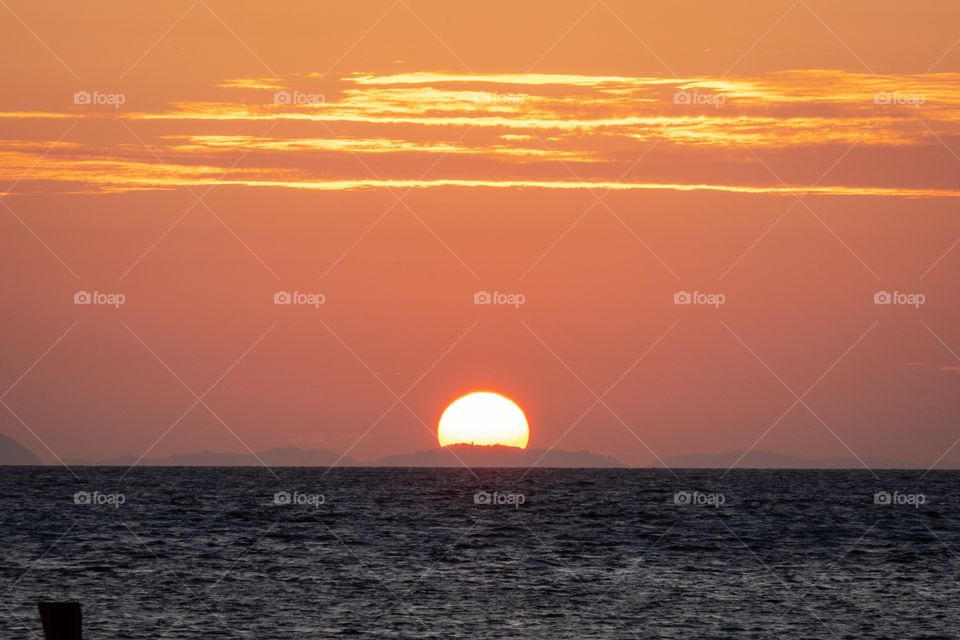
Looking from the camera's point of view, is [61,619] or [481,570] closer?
[61,619]

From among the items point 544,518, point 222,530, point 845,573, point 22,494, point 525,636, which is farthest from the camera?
point 22,494

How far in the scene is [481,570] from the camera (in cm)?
5781

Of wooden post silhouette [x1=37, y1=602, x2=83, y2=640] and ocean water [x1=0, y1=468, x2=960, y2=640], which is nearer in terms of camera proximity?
wooden post silhouette [x1=37, y1=602, x2=83, y2=640]

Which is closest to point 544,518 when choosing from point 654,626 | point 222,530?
point 222,530

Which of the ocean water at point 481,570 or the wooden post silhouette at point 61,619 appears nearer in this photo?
the wooden post silhouette at point 61,619

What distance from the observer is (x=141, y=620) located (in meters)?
42.5

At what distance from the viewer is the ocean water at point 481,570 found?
141ft

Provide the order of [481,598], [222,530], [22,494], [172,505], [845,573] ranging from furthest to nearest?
1. [22,494]
2. [172,505]
3. [222,530]
4. [845,573]
5. [481,598]

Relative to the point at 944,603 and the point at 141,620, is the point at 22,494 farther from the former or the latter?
the point at 944,603

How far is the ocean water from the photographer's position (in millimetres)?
42875

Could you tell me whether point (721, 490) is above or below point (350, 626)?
above

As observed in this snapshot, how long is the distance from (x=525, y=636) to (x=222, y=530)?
147 feet

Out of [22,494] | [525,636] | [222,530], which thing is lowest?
[525,636]

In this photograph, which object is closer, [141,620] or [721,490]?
[141,620]
